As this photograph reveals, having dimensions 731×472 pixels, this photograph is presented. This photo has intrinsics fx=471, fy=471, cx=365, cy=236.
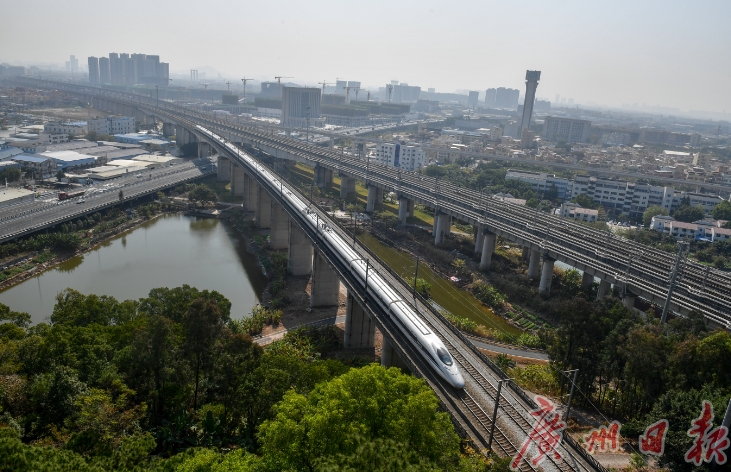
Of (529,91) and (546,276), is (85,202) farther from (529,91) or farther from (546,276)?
(529,91)

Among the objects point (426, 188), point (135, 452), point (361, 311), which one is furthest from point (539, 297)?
point (135, 452)

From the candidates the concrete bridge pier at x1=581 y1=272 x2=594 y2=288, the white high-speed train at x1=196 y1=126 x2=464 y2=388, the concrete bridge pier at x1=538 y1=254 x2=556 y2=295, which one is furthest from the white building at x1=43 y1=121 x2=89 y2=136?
the concrete bridge pier at x1=581 y1=272 x2=594 y2=288

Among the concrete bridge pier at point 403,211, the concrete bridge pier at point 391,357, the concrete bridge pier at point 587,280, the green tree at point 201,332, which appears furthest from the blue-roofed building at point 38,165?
the concrete bridge pier at point 587,280

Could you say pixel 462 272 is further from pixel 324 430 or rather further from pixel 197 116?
pixel 197 116

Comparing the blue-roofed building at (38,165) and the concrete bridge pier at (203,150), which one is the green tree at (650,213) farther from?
the blue-roofed building at (38,165)

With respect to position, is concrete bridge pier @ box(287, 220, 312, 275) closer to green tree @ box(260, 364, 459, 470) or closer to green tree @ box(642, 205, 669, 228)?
green tree @ box(260, 364, 459, 470)

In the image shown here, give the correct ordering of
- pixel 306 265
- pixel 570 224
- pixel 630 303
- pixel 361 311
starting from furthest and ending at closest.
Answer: pixel 570 224 < pixel 306 265 < pixel 630 303 < pixel 361 311
